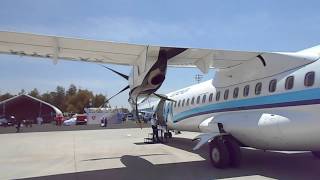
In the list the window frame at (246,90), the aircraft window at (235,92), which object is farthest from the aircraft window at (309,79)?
the aircraft window at (235,92)

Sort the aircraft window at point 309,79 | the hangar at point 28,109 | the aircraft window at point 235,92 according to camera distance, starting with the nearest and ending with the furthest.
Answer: the aircraft window at point 309,79, the aircraft window at point 235,92, the hangar at point 28,109

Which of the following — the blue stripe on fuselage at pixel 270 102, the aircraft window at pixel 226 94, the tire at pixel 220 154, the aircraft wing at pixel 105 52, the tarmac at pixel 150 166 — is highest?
the aircraft wing at pixel 105 52

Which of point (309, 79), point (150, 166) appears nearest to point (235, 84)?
point (309, 79)

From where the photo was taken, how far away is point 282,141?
980 centimetres

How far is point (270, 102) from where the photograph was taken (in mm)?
10477

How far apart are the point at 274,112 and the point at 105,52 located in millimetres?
5343

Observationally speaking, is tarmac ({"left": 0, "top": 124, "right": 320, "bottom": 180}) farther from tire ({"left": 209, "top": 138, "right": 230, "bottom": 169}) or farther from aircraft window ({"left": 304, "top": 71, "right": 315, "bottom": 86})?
aircraft window ({"left": 304, "top": 71, "right": 315, "bottom": 86})

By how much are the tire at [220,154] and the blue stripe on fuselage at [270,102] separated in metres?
1.34

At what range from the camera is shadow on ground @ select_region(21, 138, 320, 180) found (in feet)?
33.2

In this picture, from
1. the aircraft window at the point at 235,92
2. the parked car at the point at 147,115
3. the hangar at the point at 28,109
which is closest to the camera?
the aircraft window at the point at 235,92

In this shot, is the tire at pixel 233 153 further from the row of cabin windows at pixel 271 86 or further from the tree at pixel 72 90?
the tree at pixel 72 90

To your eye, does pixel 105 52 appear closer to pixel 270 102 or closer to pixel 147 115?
pixel 270 102

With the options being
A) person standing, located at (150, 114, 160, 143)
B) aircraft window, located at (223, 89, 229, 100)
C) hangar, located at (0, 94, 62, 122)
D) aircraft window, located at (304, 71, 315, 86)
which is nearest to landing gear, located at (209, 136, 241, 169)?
aircraft window, located at (223, 89, 229, 100)

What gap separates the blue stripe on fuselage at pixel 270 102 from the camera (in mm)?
9250
